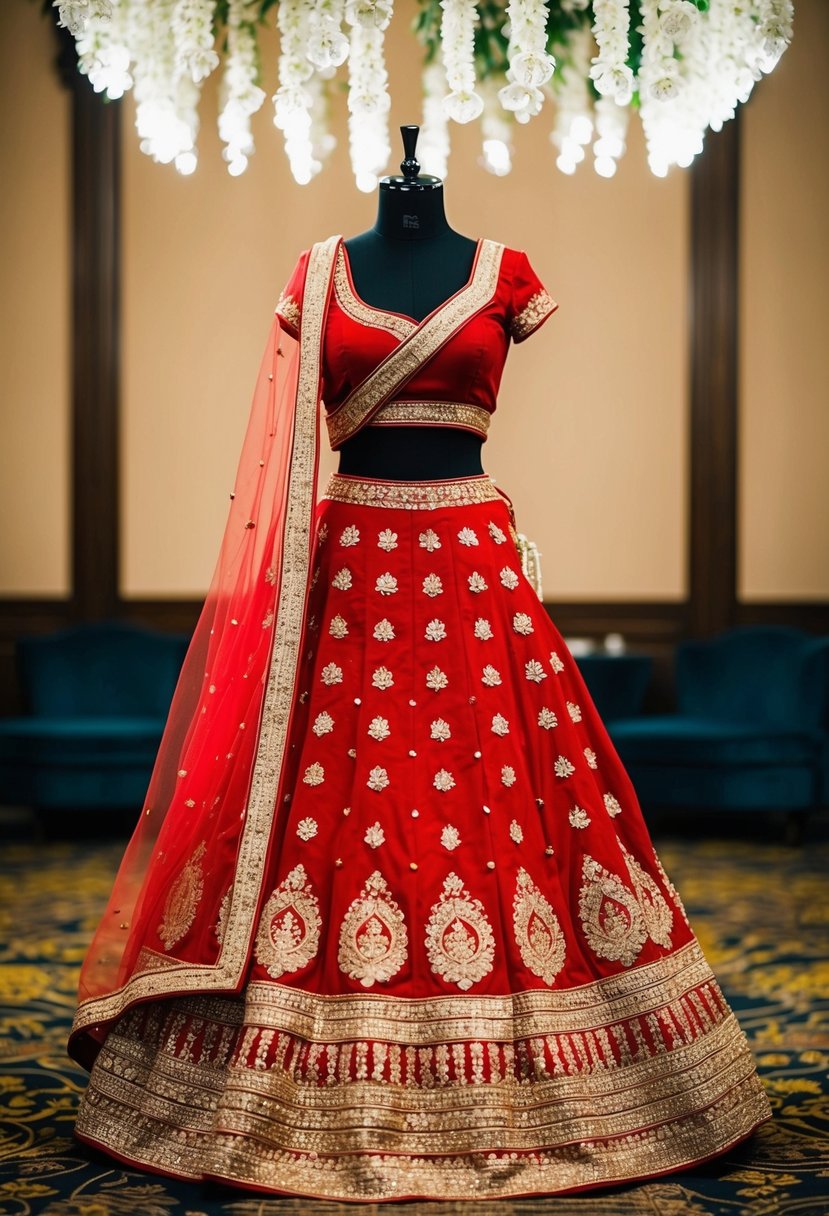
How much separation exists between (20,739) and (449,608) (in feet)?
9.99

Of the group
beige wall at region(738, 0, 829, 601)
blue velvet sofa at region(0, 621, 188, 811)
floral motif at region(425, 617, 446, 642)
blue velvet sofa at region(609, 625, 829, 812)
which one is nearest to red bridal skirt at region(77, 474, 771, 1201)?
floral motif at region(425, 617, 446, 642)

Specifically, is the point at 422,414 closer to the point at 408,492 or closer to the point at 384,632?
the point at 408,492

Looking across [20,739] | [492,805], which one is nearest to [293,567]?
[492,805]

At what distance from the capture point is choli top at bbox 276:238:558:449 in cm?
215

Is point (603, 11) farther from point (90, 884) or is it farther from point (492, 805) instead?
point (90, 884)

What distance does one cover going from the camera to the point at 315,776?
207 cm

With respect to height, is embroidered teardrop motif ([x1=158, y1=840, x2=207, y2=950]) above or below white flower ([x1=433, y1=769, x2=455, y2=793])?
below

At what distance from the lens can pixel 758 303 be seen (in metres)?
5.58

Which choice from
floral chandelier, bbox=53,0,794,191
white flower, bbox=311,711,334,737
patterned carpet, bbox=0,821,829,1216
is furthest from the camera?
floral chandelier, bbox=53,0,794,191

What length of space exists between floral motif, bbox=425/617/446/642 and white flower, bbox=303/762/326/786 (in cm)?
26

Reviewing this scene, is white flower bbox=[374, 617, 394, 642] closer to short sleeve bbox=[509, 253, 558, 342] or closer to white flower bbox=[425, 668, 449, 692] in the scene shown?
white flower bbox=[425, 668, 449, 692]

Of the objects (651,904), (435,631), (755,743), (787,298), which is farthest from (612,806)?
(787,298)

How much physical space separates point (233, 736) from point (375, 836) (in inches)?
12.4

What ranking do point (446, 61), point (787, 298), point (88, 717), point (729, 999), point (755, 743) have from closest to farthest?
1. point (446, 61)
2. point (729, 999)
3. point (755, 743)
4. point (88, 717)
5. point (787, 298)
